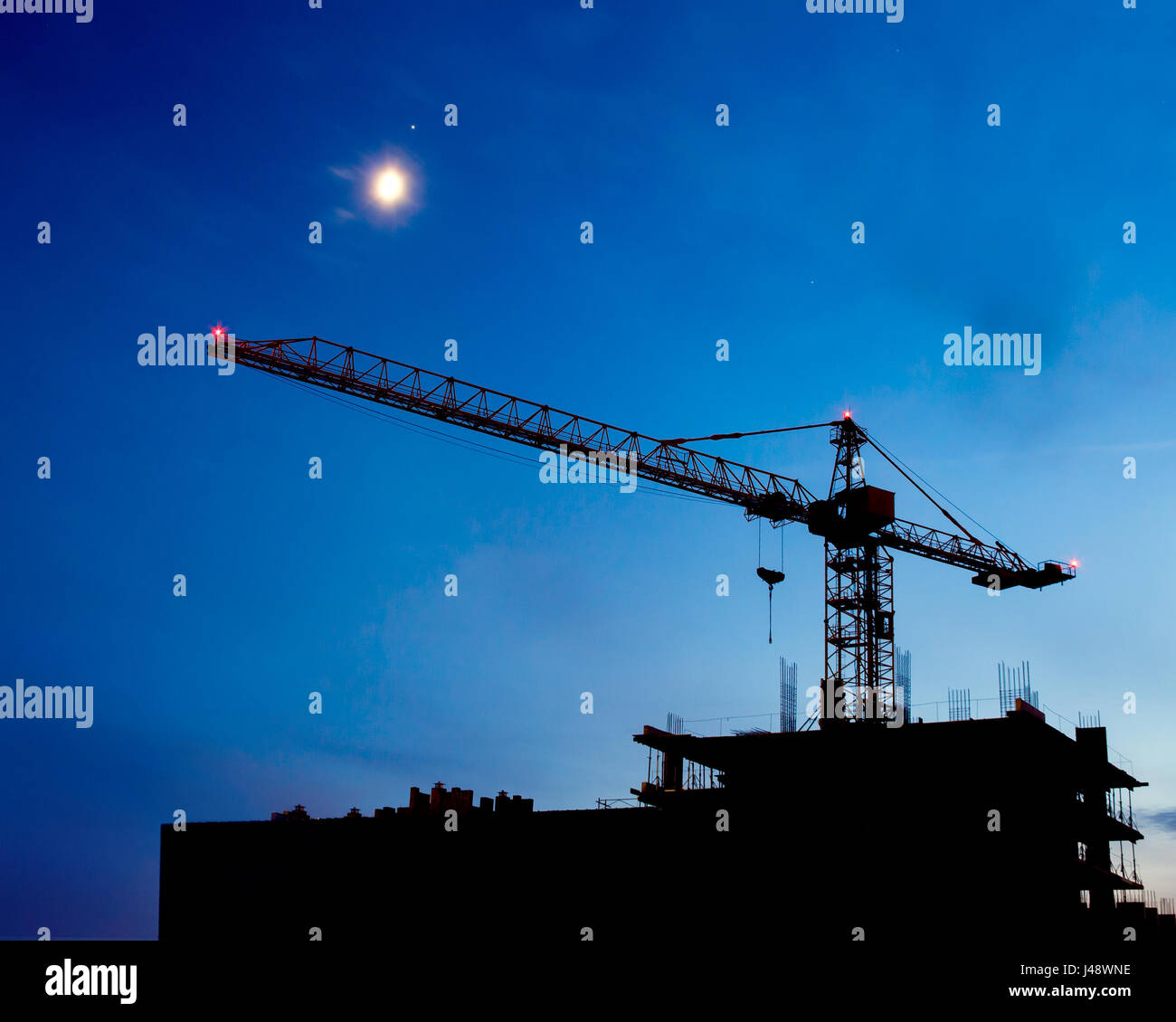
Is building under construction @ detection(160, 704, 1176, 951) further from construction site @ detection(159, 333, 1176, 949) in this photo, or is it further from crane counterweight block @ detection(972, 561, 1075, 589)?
crane counterweight block @ detection(972, 561, 1075, 589)

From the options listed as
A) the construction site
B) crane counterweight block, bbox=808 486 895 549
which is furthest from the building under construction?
crane counterweight block, bbox=808 486 895 549

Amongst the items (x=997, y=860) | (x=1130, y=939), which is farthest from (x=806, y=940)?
(x=1130, y=939)

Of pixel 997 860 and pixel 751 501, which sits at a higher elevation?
pixel 751 501

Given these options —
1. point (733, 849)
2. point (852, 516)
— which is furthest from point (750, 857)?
point (852, 516)

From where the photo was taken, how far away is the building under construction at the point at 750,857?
160ft

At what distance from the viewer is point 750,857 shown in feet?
172

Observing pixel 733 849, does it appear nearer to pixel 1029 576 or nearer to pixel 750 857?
pixel 750 857

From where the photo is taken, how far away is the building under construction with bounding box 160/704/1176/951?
48719 millimetres

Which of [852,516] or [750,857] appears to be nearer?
[750,857]

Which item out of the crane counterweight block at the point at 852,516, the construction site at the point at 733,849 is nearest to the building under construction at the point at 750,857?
the construction site at the point at 733,849
